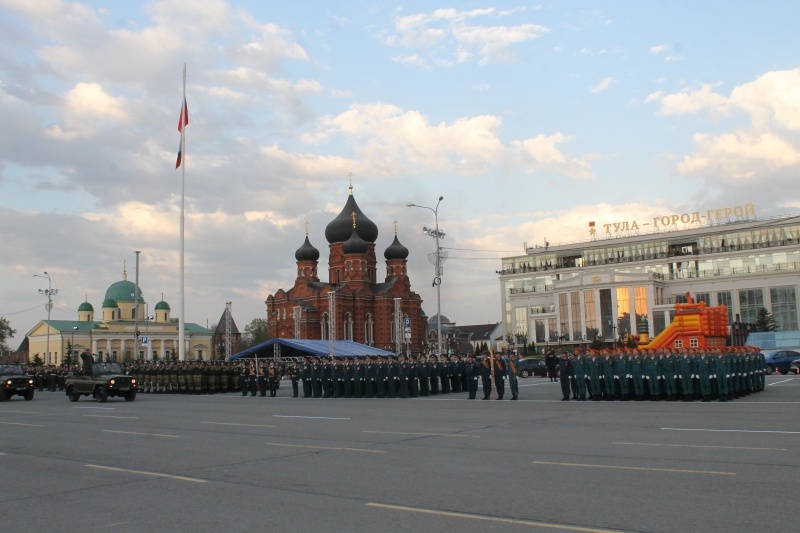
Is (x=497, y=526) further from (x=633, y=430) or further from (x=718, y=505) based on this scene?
(x=633, y=430)

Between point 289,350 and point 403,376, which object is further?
point 289,350

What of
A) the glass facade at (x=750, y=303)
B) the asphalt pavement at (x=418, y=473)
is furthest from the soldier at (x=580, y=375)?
the glass facade at (x=750, y=303)

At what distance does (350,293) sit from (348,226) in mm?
8979

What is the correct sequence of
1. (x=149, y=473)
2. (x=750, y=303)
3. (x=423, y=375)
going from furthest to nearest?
(x=750, y=303) → (x=423, y=375) → (x=149, y=473)

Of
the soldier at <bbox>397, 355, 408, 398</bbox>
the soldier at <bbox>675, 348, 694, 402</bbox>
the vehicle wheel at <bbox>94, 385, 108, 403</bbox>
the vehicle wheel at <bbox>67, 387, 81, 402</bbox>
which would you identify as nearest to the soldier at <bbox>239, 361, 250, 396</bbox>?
the vehicle wheel at <bbox>94, 385, 108, 403</bbox>

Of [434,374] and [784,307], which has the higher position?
[784,307]

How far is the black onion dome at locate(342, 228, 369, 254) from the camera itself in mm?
94938

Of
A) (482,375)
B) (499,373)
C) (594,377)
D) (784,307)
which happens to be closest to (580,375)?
(594,377)

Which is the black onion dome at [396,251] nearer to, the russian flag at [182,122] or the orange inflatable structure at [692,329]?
the russian flag at [182,122]

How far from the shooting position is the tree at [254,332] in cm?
12123

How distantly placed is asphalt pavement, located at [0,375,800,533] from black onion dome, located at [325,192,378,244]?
7876 centimetres

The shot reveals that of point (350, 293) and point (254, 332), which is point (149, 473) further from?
point (254, 332)

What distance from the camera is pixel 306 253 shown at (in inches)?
3885

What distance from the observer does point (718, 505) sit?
7.19 m
